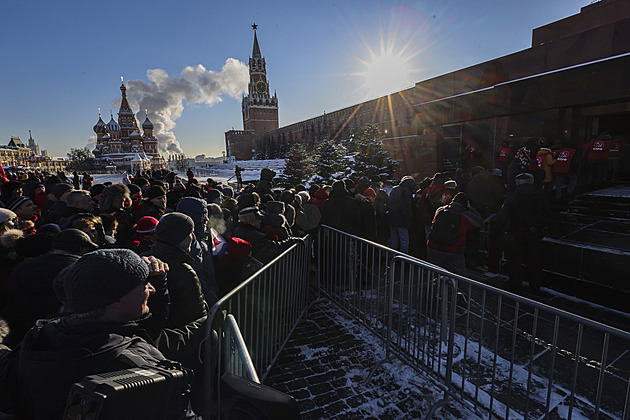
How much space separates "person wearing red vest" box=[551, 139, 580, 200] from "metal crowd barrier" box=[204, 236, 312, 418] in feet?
27.5

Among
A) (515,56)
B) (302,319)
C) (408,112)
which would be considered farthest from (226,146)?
(302,319)

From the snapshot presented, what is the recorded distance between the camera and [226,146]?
4744 inches

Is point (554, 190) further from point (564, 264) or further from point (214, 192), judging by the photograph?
point (214, 192)

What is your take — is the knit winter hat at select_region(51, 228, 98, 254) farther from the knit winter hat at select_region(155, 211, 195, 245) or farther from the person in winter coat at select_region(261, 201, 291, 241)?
the person in winter coat at select_region(261, 201, 291, 241)

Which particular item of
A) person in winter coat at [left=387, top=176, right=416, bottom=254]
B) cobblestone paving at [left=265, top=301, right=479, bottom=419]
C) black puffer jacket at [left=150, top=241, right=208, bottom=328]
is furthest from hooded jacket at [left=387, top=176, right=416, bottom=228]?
black puffer jacket at [left=150, top=241, right=208, bottom=328]

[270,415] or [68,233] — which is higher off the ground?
[68,233]

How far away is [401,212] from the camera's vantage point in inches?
278

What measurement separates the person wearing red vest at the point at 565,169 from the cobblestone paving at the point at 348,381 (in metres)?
8.32

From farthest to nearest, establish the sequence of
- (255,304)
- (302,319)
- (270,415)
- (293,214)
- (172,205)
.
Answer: (172,205)
(293,214)
(302,319)
(255,304)
(270,415)

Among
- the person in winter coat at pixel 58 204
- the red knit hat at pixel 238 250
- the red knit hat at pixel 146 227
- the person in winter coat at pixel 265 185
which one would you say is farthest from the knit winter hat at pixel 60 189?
the red knit hat at pixel 238 250

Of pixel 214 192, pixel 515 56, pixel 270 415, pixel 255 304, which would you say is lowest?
pixel 255 304

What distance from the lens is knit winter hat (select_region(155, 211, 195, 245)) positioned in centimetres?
246

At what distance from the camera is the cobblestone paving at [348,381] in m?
3.14

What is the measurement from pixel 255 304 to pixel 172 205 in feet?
16.8
